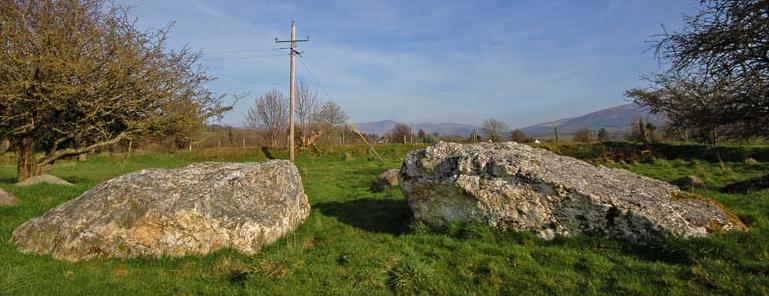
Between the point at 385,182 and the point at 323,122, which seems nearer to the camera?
the point at 385,182

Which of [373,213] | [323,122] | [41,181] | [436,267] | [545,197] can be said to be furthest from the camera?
[323,122]

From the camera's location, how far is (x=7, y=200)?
417 inches

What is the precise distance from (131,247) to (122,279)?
1042mm

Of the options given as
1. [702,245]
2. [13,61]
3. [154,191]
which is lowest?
[702,245]

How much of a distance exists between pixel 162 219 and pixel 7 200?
251 inches

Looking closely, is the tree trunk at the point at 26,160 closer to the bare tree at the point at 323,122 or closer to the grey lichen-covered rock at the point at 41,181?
the grey lichen-covered rock at the point at 41,181

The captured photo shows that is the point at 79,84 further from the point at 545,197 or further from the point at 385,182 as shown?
the point at 545,197

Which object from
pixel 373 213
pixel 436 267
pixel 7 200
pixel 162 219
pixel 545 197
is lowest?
pixel 436 267

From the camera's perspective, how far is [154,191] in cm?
795

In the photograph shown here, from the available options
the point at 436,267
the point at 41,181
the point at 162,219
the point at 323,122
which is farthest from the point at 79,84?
the point at 323,122

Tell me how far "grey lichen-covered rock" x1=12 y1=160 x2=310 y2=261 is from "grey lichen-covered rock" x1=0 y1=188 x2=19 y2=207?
3.55 m

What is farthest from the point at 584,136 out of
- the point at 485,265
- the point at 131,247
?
the point at 131,247

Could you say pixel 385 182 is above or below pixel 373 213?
above

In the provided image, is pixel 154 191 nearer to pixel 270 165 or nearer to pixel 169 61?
pixel 270 165
